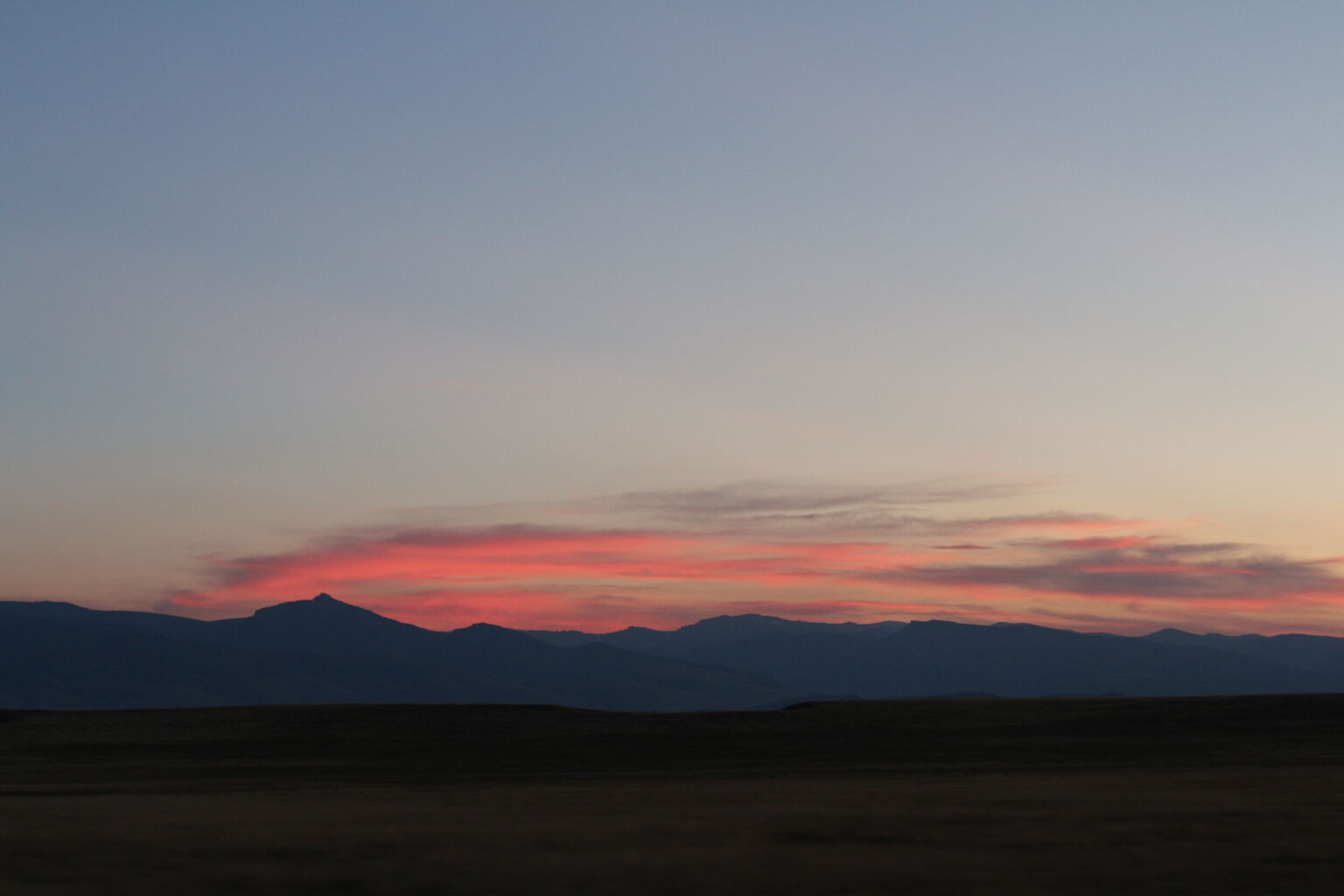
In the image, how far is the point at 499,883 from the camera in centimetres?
1620

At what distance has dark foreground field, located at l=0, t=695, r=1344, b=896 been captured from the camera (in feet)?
54.1

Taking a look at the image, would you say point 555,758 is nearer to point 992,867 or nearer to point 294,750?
point 294,750

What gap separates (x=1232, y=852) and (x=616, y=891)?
8894mm

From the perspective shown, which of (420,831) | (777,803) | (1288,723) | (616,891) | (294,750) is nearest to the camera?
(616,891)

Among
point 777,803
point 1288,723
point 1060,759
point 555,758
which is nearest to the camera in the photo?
point 777,803

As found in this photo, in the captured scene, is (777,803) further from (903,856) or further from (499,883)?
(499,883)

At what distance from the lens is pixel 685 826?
68.4 feet

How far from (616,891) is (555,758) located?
40.4m

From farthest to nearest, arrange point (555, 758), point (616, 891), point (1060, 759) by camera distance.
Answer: point (555, 758) → point (1060, 759) → point (616, 891)

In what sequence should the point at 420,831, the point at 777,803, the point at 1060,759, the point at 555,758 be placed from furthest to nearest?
the point at 555,758 → the point at 1060,759 → the point at 777,803 → the point at 420,831

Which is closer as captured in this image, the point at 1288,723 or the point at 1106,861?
the point at 1106,861

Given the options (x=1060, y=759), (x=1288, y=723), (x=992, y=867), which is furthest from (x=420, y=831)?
(x=1288, y=723)

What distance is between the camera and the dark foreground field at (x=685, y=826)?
16500 millimetres

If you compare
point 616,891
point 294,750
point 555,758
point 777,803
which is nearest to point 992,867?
point 616,891
